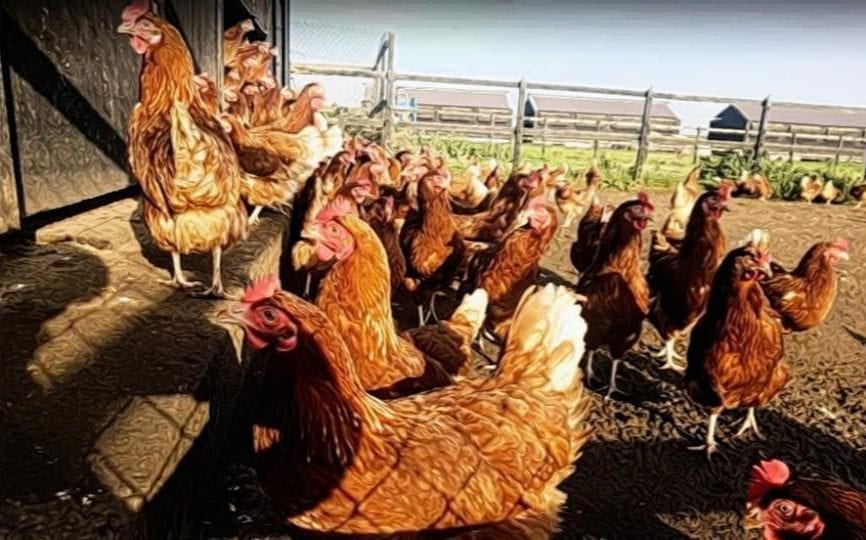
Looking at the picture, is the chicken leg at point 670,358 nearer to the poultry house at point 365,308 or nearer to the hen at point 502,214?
the hen at point 502,214

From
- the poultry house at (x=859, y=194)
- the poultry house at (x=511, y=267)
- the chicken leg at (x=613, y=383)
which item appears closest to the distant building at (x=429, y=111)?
the poultry house at (x=859, y=194)

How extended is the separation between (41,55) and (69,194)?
2.38ft

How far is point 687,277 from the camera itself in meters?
3.21

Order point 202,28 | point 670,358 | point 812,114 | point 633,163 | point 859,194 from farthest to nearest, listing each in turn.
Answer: point 812,114 < point 633,163 < point 859,194 < point 202,28 < point 670,358

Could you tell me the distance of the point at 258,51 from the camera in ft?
17.9

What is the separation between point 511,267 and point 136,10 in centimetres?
194

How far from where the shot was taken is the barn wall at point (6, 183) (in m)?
2.67

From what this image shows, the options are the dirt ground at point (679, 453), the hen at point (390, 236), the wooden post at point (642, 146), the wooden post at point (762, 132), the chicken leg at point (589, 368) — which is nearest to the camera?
the dirt ground at point (679, 453)

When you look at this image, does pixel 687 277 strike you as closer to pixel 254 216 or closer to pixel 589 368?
pixel 589 368

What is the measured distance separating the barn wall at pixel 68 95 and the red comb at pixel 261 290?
2.23 meters

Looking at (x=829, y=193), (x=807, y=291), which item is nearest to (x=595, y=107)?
(x=829, y=193)

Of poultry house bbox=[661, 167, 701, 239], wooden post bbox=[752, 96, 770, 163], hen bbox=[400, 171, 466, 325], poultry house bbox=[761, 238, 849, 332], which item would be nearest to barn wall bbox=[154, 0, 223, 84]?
hen bbox=[400, 171, 466, 325]

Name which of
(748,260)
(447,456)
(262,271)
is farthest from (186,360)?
(748,260)

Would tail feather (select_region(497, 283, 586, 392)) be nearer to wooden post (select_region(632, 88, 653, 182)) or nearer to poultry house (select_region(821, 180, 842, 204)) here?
poultry house (select_region(821, 180, 842, 204))
